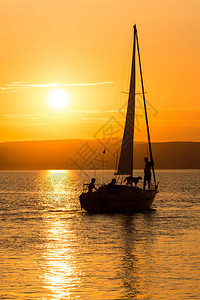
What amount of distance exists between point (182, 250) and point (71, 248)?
221 inches

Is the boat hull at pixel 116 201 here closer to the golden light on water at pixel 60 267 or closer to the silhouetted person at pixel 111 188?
the silhouetted person at pixel 111 188

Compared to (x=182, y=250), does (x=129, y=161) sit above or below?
above

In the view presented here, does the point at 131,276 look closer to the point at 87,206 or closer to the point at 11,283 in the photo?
the point at 11,283

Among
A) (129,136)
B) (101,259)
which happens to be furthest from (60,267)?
(129,136)

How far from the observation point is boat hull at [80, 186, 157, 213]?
146 feet

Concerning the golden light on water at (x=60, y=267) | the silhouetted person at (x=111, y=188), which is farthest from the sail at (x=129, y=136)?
the golden light on water at (x=60, y=267)

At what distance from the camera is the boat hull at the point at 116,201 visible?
146 ft

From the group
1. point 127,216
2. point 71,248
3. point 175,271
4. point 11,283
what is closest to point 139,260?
point 175,271

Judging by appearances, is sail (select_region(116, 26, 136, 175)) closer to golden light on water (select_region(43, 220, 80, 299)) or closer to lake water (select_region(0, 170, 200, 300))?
lake water (select_region(0, 170, 200, 300))

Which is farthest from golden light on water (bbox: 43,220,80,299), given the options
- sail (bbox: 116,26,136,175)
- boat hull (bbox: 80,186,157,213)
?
sail (bbox: 116,26,136,175)

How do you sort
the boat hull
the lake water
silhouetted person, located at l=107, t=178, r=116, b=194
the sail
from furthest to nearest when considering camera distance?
the sail → the boat hull → silhouetted person, located at l=107, t=178, r=116, b=194 → the lake water

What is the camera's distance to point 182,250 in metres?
27.3

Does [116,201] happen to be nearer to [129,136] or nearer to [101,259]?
[129,136]

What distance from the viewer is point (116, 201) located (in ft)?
146
